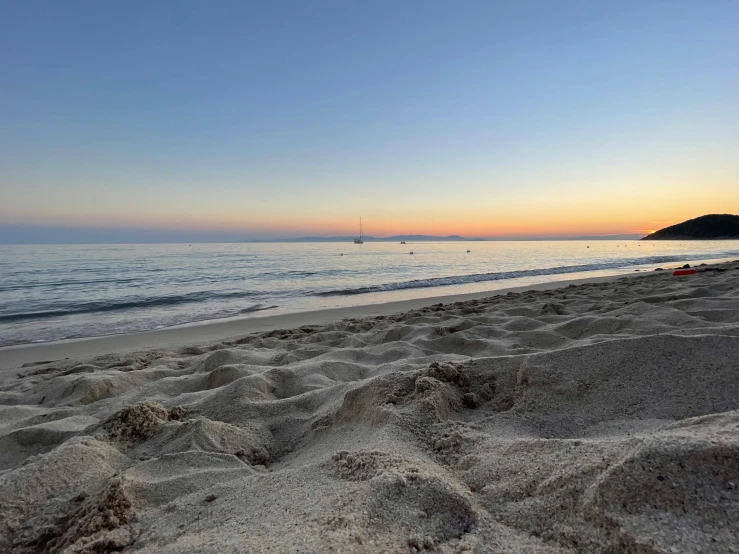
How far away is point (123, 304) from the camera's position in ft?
37.8

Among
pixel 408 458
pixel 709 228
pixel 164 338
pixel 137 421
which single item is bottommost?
pixel 164 338

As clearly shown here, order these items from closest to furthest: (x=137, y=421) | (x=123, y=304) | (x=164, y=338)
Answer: (x=137, y=421) < (x=164, y=338) < (x=123, y=304)

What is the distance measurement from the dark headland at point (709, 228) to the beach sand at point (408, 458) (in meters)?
96.6

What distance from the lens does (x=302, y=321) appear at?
28.1 feet

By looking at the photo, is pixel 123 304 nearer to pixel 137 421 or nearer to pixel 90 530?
pixel 137 421

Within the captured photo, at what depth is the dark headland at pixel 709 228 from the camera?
77.1 meters

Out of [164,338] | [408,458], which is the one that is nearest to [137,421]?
[408,458]

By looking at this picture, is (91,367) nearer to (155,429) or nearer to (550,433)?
(155,429)

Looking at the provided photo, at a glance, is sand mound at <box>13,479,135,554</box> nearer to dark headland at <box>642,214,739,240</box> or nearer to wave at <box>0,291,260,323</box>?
wave at <box>0,291,260,323</box>

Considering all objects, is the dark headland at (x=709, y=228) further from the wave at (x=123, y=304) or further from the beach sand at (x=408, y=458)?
the beach sand at (x=408, y=458)

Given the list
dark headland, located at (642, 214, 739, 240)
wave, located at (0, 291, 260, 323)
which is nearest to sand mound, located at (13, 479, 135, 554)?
wave, located at (0, 291, 260, 323)

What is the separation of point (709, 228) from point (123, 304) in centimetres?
10160

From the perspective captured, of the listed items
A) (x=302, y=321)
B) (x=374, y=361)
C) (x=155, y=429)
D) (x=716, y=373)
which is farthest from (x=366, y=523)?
(x=302, y=321)

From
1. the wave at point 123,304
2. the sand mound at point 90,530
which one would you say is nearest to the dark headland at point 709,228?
the wave at point 123,304
